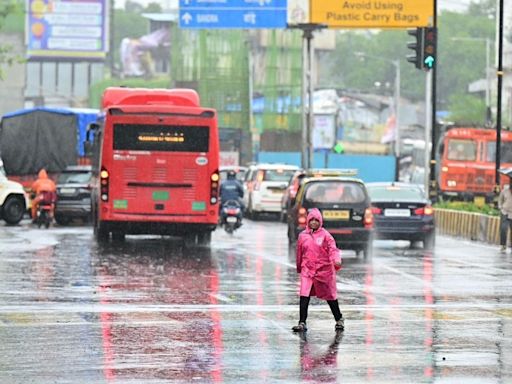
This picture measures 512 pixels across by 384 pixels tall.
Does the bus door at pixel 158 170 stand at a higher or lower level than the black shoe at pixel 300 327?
higher

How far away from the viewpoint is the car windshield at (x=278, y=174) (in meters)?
48.6

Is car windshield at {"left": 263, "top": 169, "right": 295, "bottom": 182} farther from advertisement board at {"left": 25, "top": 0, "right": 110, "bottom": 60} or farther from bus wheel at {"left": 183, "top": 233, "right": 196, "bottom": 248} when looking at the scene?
advertisement board at {"left": 25, "top": 0, "right": 110, "bottom": 60}

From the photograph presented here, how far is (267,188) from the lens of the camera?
4812 cm

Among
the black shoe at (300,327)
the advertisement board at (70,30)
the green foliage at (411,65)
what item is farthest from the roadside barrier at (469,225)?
the advertisement board at (70,30)

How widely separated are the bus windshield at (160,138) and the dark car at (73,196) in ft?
37.3

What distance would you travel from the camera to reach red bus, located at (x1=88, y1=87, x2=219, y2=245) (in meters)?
30.2

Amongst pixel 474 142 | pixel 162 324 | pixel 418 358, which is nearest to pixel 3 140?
pixel 474 142

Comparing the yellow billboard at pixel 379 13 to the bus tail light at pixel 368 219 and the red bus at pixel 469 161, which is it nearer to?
the red bus at pixel 469 161

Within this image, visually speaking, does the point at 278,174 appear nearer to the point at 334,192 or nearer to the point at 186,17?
the point at 186,17

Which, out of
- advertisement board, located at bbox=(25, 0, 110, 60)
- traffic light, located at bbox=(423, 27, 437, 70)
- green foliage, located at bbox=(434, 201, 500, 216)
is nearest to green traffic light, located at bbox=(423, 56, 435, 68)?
traffic light, located at bbox=(423, 27, 437, 70)

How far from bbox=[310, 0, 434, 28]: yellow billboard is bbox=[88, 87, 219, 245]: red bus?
16.9 metres

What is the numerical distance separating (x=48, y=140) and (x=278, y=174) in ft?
23.2

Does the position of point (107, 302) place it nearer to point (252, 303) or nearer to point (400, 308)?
point (252, 303)

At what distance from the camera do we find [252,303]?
18672mm
